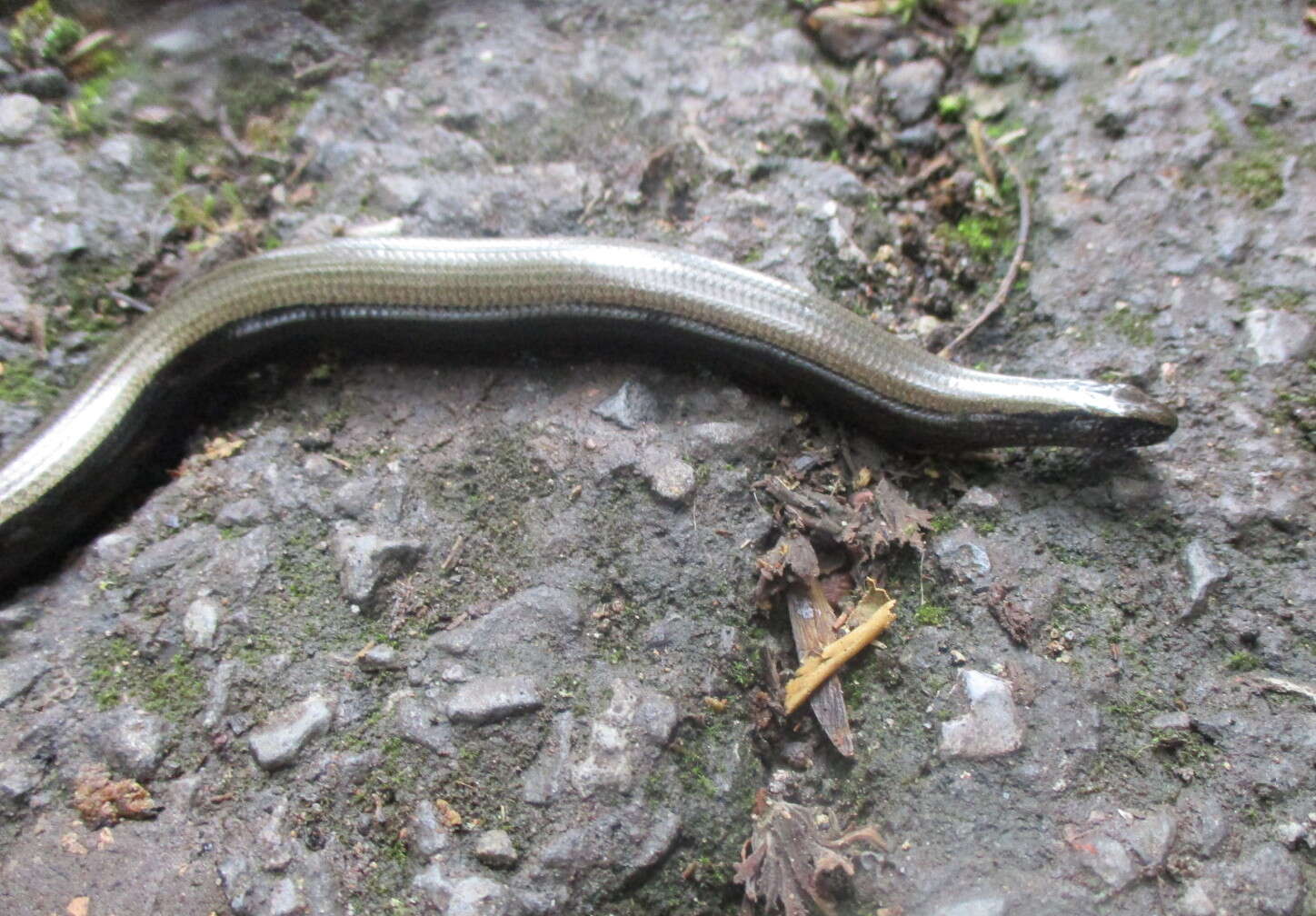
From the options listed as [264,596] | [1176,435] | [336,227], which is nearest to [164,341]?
[336,227]

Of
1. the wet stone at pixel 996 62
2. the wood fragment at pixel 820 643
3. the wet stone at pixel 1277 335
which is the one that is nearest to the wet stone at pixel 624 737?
the wood fragment at pixel 820 643

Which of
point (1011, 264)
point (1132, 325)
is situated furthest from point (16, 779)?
point (1132, 325)

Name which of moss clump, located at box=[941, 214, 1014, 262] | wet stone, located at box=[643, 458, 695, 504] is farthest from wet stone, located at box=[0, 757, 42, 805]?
moss clump, located at box=[941, 214, 1014, 262]

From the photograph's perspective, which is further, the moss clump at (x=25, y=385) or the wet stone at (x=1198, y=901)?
the moss clump at (x=25, y=385)

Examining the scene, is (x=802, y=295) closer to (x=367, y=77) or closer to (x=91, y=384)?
(x=367, y=77)

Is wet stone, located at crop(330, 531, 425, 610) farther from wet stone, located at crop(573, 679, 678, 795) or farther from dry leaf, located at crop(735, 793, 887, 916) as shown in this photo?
dry leaf, located at crop(735, 793, 887, 916)

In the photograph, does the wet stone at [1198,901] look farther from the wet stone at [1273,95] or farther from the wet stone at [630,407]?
the wet stone at [1273,95]
